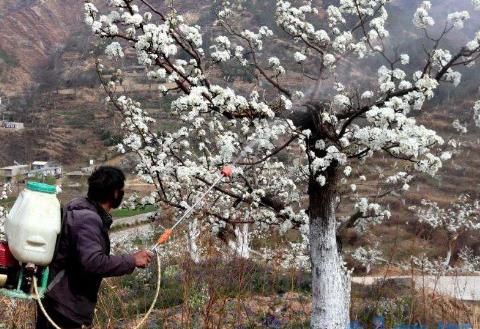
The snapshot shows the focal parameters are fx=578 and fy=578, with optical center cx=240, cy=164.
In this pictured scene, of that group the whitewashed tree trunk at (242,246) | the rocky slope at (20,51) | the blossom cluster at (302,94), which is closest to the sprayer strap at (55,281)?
the whitewashed tree trunk at (242,246)

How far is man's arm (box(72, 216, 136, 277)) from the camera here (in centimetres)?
340

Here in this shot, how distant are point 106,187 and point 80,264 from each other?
0.54 meters

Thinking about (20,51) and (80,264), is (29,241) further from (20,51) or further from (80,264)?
(20,51)

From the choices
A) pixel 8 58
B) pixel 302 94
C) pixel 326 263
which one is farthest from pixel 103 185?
pixel 8 58

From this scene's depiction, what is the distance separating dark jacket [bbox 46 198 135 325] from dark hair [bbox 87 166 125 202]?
107 mm

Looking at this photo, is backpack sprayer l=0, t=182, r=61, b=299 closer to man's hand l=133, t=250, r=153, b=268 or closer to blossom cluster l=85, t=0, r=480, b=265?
man's hand l=133, t=250, r=153, b=268

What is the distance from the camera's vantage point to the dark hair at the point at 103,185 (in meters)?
3.72

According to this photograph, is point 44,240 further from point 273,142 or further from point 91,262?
point 273,142

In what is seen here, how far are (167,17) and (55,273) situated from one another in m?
3.38

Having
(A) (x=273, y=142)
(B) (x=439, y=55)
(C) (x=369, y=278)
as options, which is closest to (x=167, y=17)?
(A) (x=273, y=142)

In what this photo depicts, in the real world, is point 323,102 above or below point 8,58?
below

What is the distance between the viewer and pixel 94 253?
341cm

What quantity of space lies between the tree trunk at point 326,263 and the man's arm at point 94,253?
2627 mm

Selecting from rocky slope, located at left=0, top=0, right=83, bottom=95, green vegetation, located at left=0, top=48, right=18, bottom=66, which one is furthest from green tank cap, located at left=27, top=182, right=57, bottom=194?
green vegetation, located at left=0, top=48, right=18, bottom=66
